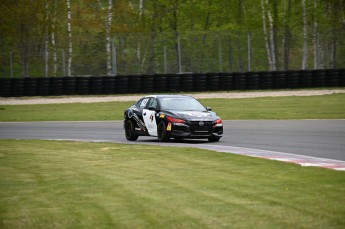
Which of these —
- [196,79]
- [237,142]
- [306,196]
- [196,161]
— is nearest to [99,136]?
[237,142]

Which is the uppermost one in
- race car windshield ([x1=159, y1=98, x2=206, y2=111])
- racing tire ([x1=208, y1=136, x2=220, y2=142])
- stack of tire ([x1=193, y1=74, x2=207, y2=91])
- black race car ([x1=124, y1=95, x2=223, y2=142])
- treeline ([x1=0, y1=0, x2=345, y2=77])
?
treeline ([x1=0, y1=0, x2=345, y2=77])

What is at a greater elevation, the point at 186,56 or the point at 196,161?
the point at 186,56

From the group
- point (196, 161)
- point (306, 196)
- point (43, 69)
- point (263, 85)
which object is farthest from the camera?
point (43, 69)

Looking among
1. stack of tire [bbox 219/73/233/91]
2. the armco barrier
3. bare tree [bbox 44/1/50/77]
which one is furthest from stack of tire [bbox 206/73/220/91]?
bare tree [bbox 44/1/50/77]

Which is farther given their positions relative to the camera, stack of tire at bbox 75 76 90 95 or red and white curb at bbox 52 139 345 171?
stack of tire at bbox 75 76 90 95

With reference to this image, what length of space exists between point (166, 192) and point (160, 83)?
2715 centimetres

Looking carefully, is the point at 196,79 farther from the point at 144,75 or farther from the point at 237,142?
the point at 237,142

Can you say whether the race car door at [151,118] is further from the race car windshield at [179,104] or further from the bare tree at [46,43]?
the bare tree at [46,43]

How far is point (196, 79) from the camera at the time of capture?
36.3 metres

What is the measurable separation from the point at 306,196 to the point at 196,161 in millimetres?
4698

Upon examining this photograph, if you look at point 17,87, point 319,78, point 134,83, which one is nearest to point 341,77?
point 319,78

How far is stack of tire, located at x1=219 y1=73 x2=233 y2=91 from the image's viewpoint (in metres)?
36.4

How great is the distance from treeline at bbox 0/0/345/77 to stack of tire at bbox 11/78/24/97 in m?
2.40

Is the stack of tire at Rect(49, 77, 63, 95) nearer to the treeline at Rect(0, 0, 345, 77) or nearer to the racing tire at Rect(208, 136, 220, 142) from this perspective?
the treeline at Rect(0, 0, 345, 77)
